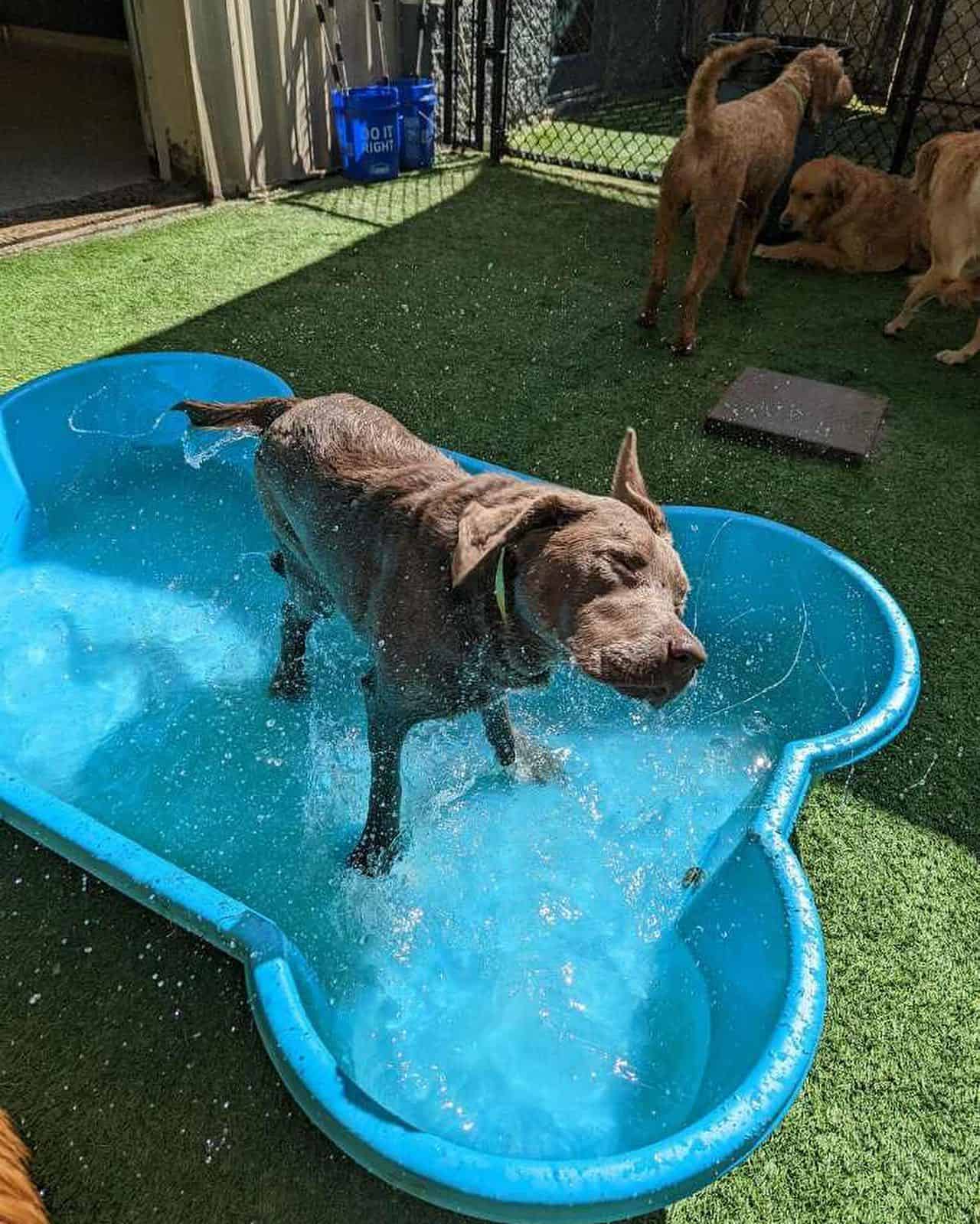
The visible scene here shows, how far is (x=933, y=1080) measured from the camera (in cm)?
252

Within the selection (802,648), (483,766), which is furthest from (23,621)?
(802,648)

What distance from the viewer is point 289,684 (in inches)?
153

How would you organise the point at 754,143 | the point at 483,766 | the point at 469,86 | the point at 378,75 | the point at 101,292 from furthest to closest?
the point at 469,86 < the point at 378,75 < the point at 101,292 < the point at 754,143 < the point at 483,766

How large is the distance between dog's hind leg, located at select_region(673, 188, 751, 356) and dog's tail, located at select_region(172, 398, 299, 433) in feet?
11.8

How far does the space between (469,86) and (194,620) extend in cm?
830

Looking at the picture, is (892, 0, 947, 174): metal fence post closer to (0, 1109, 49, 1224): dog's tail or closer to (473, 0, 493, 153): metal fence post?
(473, 0, 493, 153): metal fence post

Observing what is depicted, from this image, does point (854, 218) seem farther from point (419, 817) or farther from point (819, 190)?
point (419, 817)

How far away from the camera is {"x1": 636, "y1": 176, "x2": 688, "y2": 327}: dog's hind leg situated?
599 cm

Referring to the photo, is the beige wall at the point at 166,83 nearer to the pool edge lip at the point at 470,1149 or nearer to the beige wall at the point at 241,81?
the beige wall at the point at 241,81

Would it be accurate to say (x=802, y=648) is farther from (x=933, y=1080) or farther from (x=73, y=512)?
(x=73, y=512)

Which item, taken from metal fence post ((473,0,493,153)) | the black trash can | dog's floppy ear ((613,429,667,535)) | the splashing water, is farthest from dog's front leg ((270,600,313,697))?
metal fence post ((473,0,493,153))

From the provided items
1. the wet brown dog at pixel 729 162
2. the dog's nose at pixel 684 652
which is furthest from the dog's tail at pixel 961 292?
the dog's nose at pixel 684 652

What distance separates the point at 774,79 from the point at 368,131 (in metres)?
3.70

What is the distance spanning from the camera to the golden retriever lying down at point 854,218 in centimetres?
764
